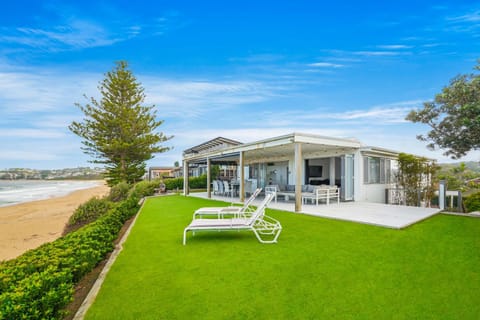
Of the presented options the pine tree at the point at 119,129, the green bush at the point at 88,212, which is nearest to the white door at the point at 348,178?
the green bush at the point at 88,212

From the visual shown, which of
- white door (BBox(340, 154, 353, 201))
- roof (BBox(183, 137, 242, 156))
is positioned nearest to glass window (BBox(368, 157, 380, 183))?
white door (BBox(340, 154, 353, 201))

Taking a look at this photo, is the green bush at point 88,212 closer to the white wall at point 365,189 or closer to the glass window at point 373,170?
the white wall at point 365,189

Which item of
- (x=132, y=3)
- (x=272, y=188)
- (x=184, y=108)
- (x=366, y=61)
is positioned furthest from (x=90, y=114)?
(x=366, y=61)

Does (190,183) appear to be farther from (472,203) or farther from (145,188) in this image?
(472,203)

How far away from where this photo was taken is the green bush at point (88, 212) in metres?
10.3

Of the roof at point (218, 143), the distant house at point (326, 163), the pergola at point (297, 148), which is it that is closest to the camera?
the pergola at point (297, 148)

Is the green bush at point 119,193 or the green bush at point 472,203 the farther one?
the green bush at point 119,193

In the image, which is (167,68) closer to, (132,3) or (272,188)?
(132,3)

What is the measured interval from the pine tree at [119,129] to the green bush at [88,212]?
→ 11962 mm

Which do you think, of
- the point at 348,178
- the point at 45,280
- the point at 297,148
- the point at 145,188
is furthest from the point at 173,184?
the point at 45,280

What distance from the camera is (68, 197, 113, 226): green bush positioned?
10289mm

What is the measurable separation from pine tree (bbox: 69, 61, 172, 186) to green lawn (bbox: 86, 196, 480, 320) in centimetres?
1966

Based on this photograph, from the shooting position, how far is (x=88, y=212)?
424 inches

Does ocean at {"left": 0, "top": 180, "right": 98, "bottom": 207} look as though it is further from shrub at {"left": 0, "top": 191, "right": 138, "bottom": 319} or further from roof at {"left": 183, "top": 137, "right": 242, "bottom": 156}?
shrub at {"left": 0, "top": 191, "right": 138, "bottom": 319}
